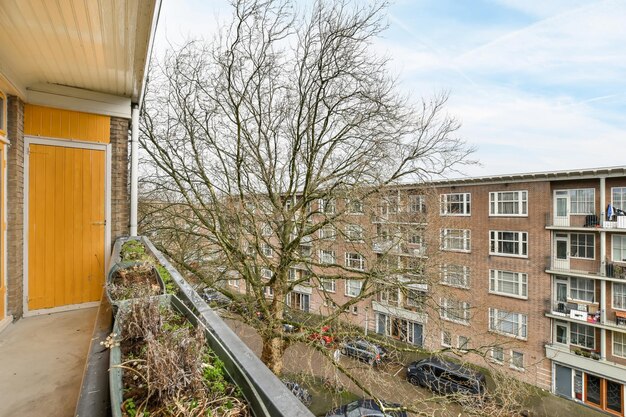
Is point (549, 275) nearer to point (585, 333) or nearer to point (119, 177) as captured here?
point (585, 333)

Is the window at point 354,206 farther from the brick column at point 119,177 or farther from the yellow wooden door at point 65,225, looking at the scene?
the yellow wooden door at point 65,225

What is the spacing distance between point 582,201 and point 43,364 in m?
16.8

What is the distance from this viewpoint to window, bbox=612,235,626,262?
11609 mm

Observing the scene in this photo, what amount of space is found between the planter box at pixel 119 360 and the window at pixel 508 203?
604 inches

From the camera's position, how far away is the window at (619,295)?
1152 centimetres

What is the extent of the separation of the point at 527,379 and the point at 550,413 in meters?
2.33

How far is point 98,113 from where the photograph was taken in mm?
4371

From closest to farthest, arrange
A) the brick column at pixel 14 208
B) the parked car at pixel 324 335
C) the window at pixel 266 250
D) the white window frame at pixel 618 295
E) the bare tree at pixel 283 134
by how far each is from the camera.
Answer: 1. the brick column at pixel 14 208
2. the parked car at pixel 324 335
3. the bare tree at pixel 283 134
4. the window at pixel 266 250
5. the white window frame at pixel 618 295

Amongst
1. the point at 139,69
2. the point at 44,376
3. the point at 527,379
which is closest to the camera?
the point at 44,376

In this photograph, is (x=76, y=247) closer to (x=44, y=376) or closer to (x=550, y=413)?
(x=44, y=376)

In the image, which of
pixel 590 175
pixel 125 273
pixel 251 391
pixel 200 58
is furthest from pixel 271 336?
pixel 590 175

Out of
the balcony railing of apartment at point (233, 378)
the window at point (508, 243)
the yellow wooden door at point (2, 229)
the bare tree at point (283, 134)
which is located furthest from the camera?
the window at point (508, 243)

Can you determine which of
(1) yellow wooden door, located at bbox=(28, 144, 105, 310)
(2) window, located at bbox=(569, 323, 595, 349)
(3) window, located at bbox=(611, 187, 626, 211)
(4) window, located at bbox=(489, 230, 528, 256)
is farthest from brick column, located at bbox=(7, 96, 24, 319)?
(3) window, located at bbox=(611, 187, 626, 211)

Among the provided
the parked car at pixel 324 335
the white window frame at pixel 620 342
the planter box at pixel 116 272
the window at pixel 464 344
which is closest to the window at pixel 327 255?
the parked car at pixel 324 335
